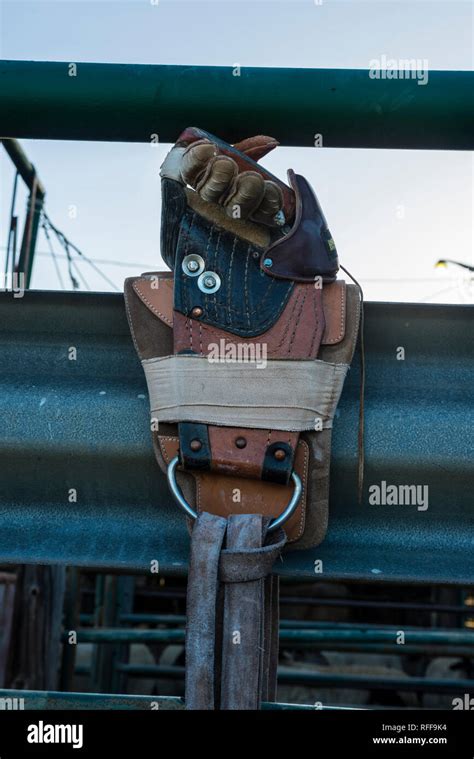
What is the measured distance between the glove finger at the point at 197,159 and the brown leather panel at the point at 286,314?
0.64 feet

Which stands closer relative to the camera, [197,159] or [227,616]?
[227,616]

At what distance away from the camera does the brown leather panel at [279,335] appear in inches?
50.1

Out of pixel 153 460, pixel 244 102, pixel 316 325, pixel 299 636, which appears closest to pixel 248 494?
pixel 153 460

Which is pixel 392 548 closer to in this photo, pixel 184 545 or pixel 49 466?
pixel 184 545

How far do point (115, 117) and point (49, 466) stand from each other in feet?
2.39

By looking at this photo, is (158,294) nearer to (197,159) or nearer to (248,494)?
(197,159)

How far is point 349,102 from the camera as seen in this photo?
1393 mm

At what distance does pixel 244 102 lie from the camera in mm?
1401

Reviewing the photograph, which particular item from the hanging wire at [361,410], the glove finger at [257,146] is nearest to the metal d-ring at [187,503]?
the hanging wire at [361,410]

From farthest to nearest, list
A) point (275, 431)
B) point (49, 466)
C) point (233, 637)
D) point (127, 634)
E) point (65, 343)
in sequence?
point (127, 634) → point (65, 343) → point (49, 466) → point (275, 431) → point (233, 637)

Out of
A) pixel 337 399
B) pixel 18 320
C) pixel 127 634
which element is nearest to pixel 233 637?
pixel 337 399

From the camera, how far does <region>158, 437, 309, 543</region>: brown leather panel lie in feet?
4.13

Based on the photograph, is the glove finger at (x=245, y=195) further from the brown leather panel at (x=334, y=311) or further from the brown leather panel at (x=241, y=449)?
the brown leather panel at (x=241, y=449)

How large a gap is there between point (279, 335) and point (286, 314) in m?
0.04
